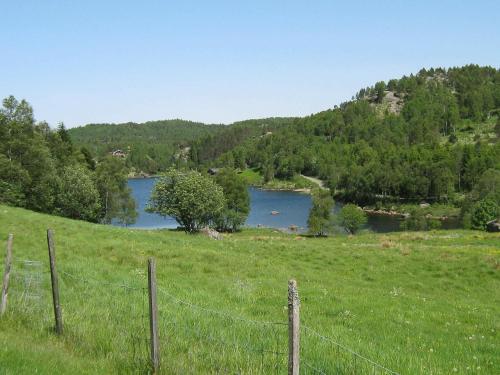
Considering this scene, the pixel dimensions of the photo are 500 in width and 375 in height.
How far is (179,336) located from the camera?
10430mm

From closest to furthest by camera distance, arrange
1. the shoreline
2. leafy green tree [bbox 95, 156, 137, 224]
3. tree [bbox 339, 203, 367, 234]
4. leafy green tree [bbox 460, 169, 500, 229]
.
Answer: leafy green tree [bbox 95, 156, 137, 224] < tree [bbox 339, 203, 367, 234] < leafy green tree [bbox 460, 169, 500, 229] < the shoreline

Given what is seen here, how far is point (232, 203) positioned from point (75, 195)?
4192cm

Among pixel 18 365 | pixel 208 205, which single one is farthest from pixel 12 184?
pixel 18 365

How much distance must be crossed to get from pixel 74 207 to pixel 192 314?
67.6 m

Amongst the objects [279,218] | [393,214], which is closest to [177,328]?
[279,218]

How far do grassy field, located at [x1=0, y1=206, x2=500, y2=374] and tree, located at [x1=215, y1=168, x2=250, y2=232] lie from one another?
73258 mm

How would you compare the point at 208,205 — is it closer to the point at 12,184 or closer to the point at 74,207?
the point at 74,207

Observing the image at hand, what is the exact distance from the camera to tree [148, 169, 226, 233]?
252ft

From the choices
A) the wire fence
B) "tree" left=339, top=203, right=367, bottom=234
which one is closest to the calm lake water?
"tree" left=339, top=203, right=367, bottom=234

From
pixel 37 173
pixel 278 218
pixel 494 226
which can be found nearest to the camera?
pixel 37 173

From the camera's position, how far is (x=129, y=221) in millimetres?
98375

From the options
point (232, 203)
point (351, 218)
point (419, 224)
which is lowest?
point (419, 224)

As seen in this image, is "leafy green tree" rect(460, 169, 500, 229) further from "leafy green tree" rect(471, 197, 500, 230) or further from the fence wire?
the fence wire

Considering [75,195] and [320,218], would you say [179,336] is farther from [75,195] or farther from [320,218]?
[320,218]
